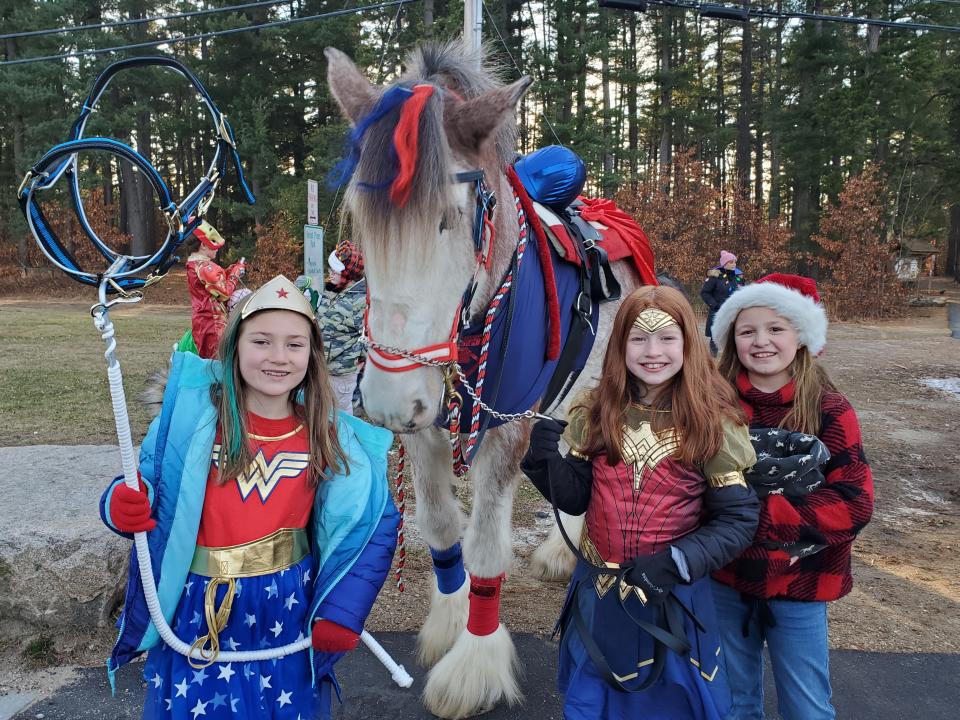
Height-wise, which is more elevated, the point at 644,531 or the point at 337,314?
the point at 337,314

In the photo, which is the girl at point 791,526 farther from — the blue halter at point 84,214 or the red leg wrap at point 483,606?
the blue halter at point 84,214

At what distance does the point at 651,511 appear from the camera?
1786mm

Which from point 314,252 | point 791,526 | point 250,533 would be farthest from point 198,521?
point 314,252

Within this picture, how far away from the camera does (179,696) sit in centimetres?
167

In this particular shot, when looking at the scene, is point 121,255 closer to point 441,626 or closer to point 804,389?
point 804,389

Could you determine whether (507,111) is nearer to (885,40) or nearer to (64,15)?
(64,15)

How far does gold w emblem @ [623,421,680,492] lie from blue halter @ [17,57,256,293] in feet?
4.24

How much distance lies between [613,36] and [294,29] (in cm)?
1073

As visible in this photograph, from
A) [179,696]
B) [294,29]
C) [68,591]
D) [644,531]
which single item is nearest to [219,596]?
[179,696]

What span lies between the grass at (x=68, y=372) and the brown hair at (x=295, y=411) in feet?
15.4

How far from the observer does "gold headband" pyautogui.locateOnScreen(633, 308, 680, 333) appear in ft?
5.93

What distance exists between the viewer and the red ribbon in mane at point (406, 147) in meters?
1.78

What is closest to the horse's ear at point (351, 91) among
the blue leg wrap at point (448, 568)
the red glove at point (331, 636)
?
the red glove at point (331, 636)

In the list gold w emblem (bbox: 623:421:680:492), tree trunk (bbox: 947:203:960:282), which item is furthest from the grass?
tree trunk (bbox: 947:203:960:282)
